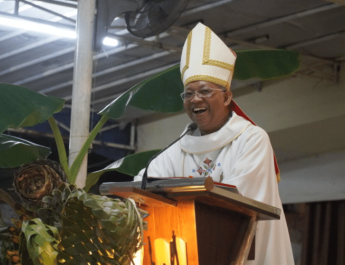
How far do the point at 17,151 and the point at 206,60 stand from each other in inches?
74.0

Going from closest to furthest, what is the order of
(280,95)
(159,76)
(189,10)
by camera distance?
(159,76), (189,10), (280,95)

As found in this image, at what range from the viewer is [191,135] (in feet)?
8.58

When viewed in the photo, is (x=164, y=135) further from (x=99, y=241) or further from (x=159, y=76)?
(x=99, y=241)

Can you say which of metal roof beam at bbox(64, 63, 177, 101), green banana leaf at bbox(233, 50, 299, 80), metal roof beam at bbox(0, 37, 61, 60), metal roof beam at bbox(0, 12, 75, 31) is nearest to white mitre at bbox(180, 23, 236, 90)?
green banana leaf at bbox(233, 50, 299, 80)

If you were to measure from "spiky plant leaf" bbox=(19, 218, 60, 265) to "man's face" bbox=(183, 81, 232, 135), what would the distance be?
0.88m

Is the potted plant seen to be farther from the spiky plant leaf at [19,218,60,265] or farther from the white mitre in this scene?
the white mitre

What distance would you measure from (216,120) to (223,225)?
71cm

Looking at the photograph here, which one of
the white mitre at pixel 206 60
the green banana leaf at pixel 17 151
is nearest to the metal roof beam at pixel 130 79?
the green banana leaf at pixel 17 151

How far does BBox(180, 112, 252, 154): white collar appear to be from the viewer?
8.05ft

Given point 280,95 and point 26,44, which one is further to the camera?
point 280,95

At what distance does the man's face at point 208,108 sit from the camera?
243 cm

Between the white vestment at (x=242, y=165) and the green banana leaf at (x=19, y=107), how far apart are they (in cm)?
104

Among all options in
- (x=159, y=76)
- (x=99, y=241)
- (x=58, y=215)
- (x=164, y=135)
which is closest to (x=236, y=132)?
(x=58, y=215)

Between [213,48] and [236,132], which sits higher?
[213,48]
